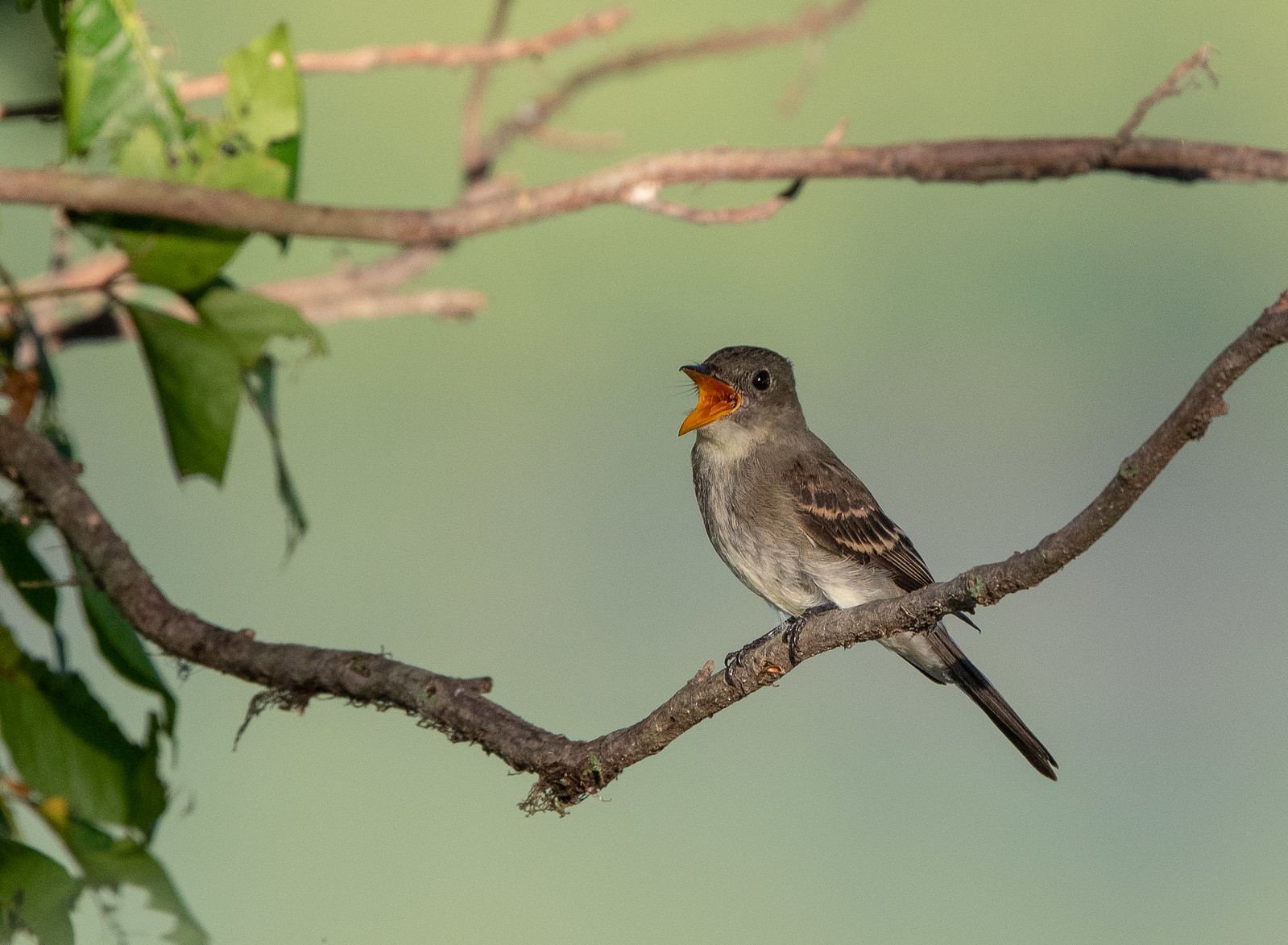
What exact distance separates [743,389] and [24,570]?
4.36 feet

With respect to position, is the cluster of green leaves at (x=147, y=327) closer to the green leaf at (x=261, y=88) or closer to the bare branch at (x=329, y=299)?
the green leaf at (x=261, y=88)

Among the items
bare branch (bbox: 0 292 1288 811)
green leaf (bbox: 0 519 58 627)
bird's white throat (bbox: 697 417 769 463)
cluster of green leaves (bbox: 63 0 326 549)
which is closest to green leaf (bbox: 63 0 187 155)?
cluster of green leaves (bbox: 63 0 326 549)

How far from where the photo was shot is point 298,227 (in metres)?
1.75

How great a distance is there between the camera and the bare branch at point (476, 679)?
1.29 metres

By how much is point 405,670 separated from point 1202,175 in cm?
158

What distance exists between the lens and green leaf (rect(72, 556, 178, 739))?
5.93 feet

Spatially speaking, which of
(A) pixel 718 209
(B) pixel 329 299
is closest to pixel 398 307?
(B) pixel 329 299

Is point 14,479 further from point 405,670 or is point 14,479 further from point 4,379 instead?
point 405,670

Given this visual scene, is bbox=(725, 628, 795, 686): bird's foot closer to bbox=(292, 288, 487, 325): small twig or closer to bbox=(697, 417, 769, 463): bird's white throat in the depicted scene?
bbox=(697, 417, 769, 463): bird's white throat

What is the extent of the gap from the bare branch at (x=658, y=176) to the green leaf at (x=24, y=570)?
528mm

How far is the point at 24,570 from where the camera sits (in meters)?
1.92

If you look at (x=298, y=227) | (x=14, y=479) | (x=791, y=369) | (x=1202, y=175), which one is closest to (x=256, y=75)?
(x=298, y=227)

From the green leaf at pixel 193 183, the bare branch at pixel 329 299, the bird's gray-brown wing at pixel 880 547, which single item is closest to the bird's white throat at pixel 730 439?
the bird's gray-brown wing at pixel 880 547

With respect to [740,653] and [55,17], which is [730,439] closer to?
[740,653]
